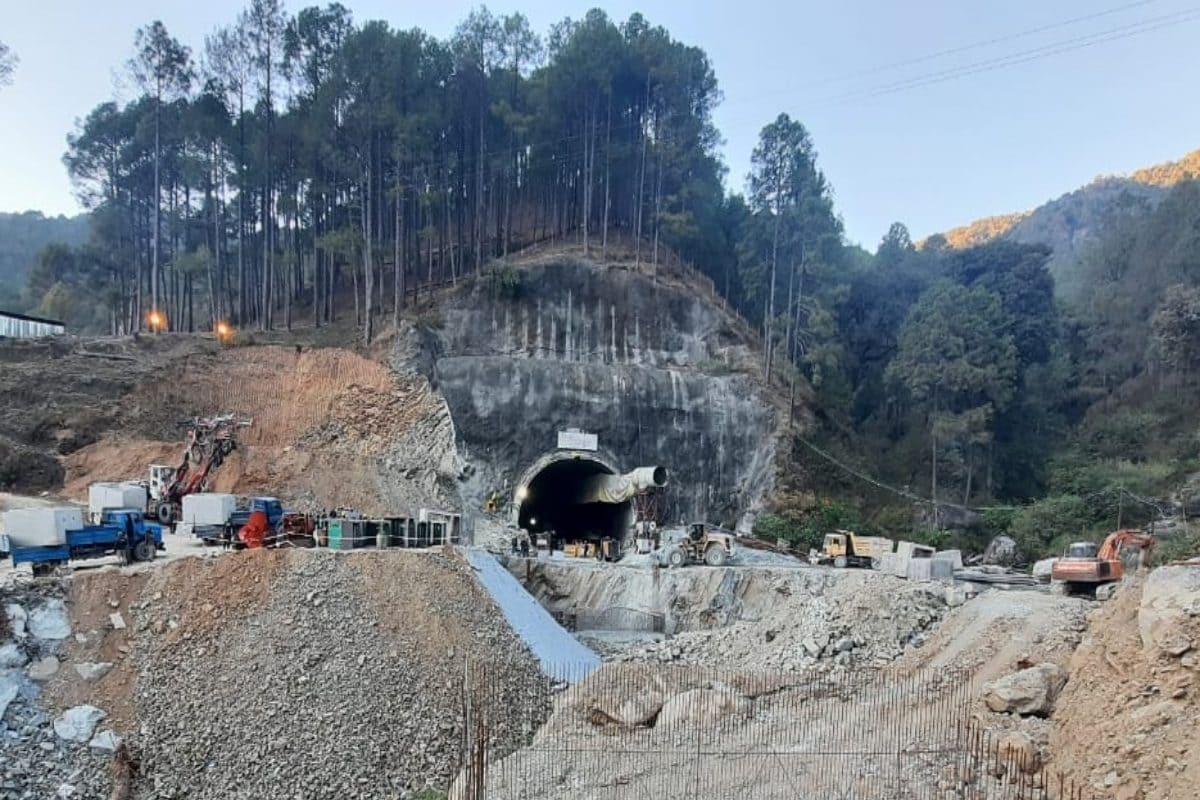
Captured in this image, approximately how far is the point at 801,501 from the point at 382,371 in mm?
18074

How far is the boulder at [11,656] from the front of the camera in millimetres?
13719

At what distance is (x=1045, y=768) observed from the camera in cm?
980

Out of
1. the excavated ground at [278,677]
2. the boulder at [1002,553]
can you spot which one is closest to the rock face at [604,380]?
the boulder at [1002,553]

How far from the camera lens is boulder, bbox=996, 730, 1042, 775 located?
32.5 feet

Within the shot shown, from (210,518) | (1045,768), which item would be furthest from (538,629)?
(1045,768)

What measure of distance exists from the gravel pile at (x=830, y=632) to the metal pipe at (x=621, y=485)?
7.05 m

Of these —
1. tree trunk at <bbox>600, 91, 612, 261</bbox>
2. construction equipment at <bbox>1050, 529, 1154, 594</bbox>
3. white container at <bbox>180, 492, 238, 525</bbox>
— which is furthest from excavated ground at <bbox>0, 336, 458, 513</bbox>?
construction equipment at <bbox>1050, 529, 1154, 594</bbox>

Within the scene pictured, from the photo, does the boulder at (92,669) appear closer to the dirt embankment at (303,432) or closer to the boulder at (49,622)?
the boulder at (49,622)

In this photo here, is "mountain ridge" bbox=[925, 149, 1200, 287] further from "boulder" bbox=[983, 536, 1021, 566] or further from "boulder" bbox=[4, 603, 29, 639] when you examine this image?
"boulder" bbox=[4, 603, 29, 639]

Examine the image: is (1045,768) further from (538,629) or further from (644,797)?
(538,629)

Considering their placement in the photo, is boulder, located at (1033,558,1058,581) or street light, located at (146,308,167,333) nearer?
boulder, located at (1033,558,1058,581)

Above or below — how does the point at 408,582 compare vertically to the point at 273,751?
above

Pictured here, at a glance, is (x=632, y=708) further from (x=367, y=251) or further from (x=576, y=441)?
(x=367, y=251)

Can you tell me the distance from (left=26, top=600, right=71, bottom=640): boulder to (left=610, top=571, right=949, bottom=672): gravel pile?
11.7m
